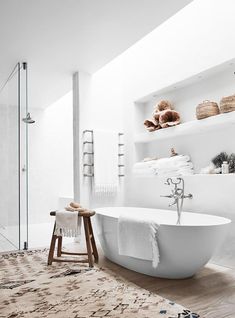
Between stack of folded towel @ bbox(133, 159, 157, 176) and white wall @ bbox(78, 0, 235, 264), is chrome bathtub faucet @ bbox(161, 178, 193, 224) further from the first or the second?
stack of folded towel @ bbox(133, 159, 157, 176)

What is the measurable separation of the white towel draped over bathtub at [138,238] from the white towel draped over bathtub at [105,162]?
1.50 meters

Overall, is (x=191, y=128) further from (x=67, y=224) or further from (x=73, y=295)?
(x=73, y=295)

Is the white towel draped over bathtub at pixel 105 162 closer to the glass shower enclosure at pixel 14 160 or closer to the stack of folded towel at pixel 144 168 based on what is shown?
the stack of folded towel at pixel 144 168

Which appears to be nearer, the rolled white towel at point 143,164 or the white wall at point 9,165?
the rolled white towel at point 143,164

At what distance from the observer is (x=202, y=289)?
8.49 feet

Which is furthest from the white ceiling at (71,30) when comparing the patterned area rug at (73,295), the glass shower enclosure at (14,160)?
the patterned area rug at (73,295)

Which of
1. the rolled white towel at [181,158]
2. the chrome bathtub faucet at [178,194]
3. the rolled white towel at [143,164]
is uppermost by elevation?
the rolled white towel at [181,158]

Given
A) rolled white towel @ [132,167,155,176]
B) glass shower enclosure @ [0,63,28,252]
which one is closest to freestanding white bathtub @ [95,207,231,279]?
rolled white towel @ [132,167,155,176]

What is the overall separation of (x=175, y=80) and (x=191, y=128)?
2.35 feet

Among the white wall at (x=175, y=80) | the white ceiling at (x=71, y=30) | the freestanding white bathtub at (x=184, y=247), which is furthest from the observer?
the white wall at (x=175, y=80)

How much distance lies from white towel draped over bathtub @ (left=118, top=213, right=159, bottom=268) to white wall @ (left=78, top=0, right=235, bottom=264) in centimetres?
92

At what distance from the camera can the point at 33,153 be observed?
6.84 m

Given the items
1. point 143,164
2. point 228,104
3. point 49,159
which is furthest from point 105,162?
point 49,159

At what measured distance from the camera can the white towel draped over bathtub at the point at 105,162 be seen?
15.0 ft
